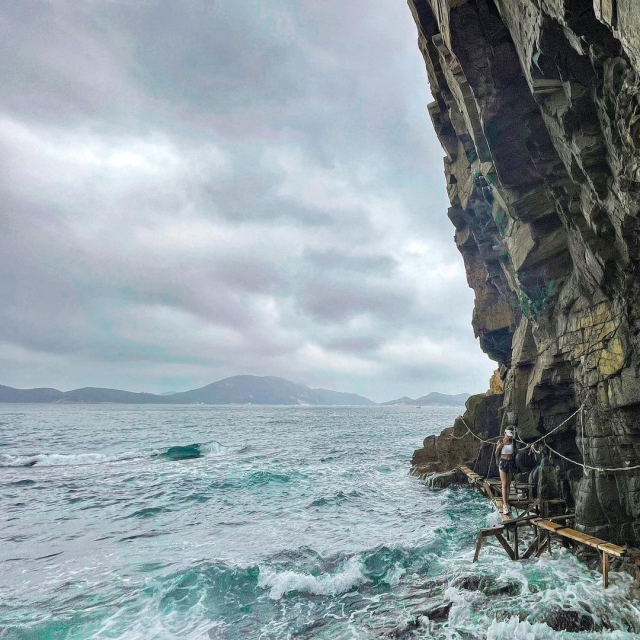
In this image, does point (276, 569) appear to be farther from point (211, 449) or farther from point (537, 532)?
point (211, 449)

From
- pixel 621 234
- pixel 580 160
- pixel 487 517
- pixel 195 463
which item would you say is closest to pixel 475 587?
pixel 487 517

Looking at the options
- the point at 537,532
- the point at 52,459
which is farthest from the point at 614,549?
the point at 52,459

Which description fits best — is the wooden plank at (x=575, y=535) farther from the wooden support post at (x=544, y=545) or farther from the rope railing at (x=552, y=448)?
the rope railing at (x=552, y=448)

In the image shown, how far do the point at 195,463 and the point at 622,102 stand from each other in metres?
44.0

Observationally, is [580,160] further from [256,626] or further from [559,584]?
[256,626]

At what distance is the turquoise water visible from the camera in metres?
11.4

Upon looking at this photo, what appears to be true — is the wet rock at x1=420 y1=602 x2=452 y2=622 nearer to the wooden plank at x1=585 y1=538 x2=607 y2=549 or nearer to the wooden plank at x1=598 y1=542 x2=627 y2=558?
the wooden plank at x1=585 y1=538 x2=607 y2=549

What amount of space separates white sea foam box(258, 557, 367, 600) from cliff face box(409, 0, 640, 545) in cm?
832

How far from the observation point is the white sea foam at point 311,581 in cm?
1387

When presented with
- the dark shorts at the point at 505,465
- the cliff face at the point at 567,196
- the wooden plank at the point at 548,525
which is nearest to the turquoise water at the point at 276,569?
the wooden plank at the point at 548,525

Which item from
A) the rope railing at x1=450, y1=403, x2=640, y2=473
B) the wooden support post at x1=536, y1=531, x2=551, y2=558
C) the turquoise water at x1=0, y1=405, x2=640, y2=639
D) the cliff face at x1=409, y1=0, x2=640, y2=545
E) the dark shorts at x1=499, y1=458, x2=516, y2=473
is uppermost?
the cliff face at x1=409, y1=0, x2=640, y2=545

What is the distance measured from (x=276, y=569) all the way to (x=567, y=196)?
58.0ft

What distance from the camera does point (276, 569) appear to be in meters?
15.5

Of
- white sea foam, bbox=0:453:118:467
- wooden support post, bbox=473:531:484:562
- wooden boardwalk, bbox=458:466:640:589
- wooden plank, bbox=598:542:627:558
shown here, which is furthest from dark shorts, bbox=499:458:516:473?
white sea foam, bbox=0:453:118:467
